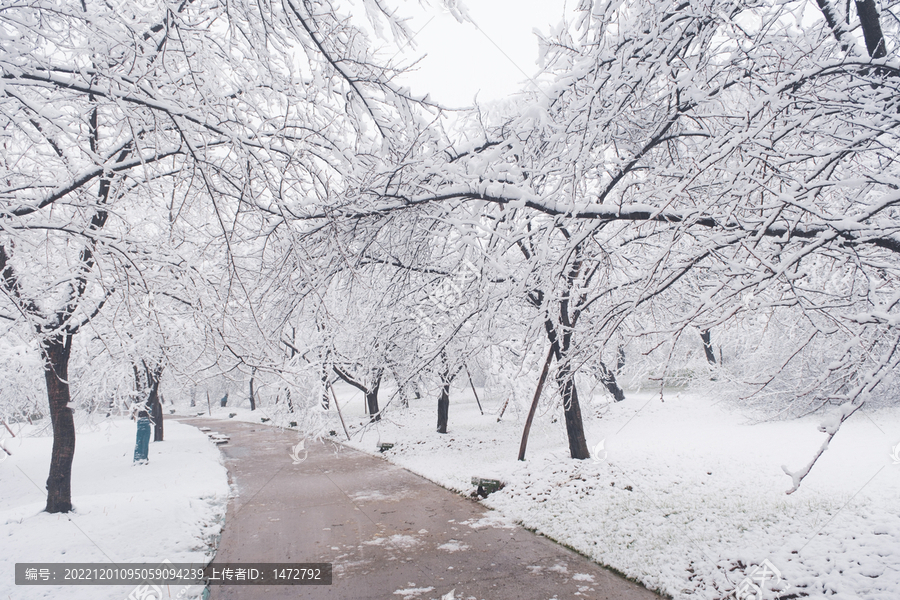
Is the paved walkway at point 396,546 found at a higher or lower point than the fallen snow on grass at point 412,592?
lower

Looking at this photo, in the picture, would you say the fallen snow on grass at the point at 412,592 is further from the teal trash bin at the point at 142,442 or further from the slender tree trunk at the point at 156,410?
the slender tree trunk at the point at 156,410

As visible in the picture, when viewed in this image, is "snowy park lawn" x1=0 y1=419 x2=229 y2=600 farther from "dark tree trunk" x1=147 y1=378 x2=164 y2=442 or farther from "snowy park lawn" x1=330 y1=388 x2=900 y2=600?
"dark tree trunk" x1=147 y1=378 x2=164 y2=442

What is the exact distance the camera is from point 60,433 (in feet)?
25.3

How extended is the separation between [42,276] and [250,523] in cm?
511

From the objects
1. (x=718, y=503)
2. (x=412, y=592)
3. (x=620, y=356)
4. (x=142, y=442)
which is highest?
(x=620, y=356)

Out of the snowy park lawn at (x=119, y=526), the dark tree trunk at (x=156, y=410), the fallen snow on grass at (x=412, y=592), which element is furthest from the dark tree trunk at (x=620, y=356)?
the dark tree trunk at (x=156, y=410)

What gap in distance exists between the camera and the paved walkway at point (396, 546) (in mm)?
4867

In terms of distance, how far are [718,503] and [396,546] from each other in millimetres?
4560

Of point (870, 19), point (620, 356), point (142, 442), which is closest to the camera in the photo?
point (870, 19)

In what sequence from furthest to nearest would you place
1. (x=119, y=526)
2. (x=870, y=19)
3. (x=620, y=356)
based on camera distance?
(x=620, y=356) → (x=119, y=526) → (x=870, y=19)

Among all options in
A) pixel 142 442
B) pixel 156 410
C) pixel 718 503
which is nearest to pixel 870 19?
pixel 718 503

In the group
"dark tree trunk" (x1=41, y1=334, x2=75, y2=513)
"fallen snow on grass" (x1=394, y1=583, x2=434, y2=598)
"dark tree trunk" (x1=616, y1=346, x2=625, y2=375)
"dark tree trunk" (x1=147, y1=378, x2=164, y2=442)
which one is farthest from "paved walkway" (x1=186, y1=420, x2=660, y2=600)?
"dark tree trunk" (x1=147, y1=378, x2=164, y2=442)

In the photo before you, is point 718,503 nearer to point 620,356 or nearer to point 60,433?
point 620,356

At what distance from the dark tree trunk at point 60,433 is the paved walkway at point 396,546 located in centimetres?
258
